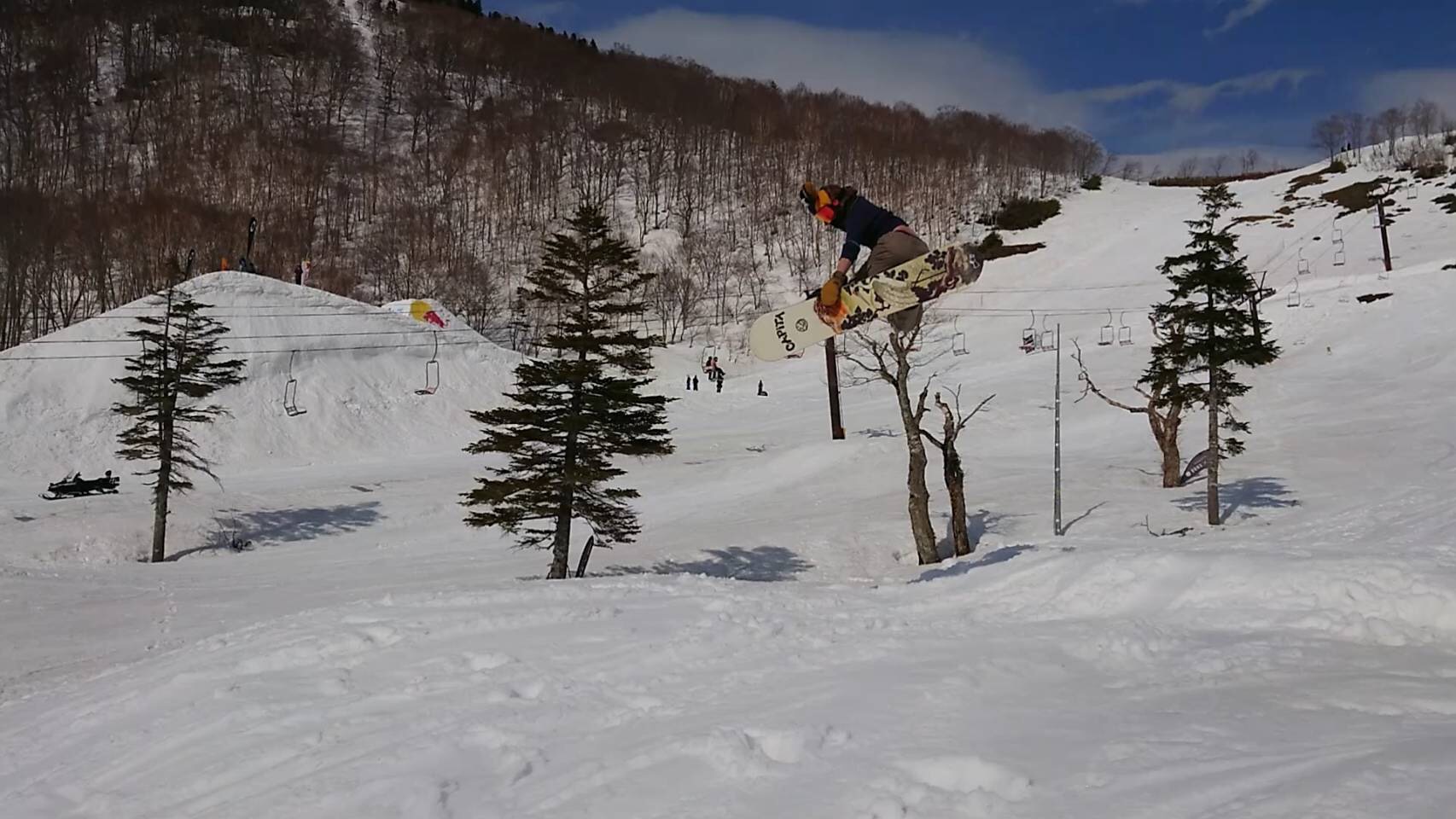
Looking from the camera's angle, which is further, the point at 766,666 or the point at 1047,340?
the point at 1047,340

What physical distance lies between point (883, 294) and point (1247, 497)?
22787 millimetres

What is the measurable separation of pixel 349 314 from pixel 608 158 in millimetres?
→ 65743

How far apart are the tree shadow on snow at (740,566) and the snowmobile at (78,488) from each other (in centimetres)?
2050

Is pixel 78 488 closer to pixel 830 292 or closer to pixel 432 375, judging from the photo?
pixel 432 375

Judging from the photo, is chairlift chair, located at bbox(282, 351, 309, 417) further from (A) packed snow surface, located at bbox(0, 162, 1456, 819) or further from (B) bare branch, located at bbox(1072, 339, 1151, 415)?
(B) bare branch, located at bbox(1072, 339, 1151, 415)

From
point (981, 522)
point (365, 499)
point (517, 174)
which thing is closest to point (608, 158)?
point (517, 174)

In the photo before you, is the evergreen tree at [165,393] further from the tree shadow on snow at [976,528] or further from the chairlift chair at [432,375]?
the tree shadow on snow at [976,528]

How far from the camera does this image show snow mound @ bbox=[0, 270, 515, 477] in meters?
35.6

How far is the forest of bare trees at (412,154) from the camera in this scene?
7538 centimetres

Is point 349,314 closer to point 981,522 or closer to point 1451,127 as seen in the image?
point 981,522

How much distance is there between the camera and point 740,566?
2227cm

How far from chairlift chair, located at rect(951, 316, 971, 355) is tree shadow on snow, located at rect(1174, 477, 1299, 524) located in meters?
29.9

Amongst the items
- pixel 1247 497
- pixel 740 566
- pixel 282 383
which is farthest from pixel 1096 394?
pixel 282 383

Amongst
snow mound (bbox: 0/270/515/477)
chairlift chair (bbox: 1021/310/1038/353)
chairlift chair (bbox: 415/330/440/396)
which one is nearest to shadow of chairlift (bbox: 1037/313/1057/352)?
chairlift chair (bbox: 1021/310/1038/353)
